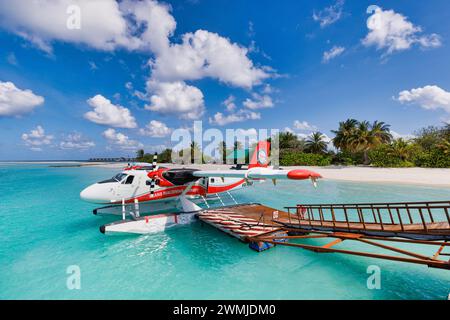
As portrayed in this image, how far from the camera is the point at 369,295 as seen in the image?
5.27m

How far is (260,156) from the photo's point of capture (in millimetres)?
15023

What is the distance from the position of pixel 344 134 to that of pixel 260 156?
3207 centimetres

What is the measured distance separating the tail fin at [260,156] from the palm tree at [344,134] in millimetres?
30410

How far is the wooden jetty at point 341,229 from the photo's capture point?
16.4ft

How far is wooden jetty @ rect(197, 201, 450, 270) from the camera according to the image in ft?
16.4

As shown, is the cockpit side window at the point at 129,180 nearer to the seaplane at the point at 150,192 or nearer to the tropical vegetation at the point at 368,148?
the seaplane at the point at 150,192

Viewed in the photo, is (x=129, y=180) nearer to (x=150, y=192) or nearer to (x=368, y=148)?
(x=150, y=192)

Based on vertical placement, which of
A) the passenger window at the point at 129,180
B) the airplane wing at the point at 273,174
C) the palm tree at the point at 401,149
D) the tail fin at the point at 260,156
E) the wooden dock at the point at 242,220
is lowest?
the wooden dock at the point at 242,220

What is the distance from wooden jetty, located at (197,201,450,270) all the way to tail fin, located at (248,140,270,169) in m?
3.47
